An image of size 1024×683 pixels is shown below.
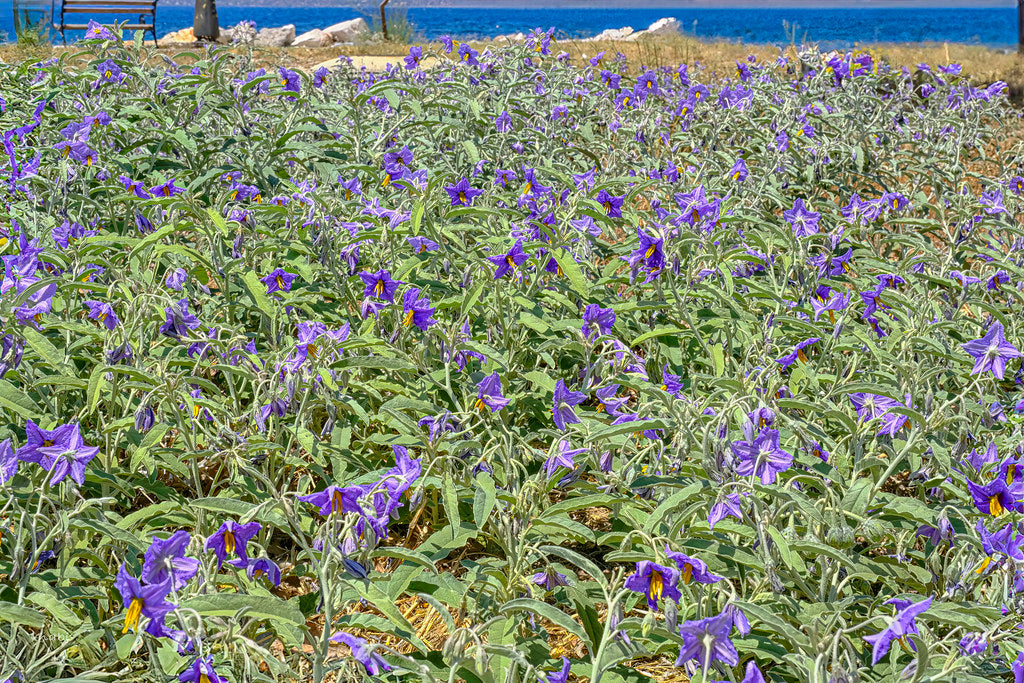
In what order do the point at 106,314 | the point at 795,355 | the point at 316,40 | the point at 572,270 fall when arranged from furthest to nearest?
the point at 316,40 < the point at 572,270 < the point at 795,355 < the point at 106,314

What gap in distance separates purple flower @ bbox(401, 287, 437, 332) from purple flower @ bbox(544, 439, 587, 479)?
60 centimetres

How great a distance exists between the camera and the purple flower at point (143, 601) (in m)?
1.14

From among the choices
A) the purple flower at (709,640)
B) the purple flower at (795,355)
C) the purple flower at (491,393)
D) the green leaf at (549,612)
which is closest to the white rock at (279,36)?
the purple flower at (795,355)

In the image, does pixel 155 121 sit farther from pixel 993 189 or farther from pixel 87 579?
pixel 993 189

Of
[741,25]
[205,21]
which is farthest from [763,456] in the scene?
[741,25]

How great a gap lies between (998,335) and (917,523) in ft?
1.50

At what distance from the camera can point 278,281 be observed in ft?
8.45

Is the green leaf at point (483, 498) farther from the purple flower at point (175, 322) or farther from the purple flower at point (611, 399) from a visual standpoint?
the purple flower at point (175, 322)

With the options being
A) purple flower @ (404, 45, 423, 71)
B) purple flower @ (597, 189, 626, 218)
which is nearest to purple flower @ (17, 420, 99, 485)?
purple flower @ (597, 189, 626, 218)

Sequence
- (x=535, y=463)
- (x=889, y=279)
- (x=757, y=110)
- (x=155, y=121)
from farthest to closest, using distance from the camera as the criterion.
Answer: (x=757, y=110) < (x=155, y=121) < (x=889, y=279) < (x=535, y=463)

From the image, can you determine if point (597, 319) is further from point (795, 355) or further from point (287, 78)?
point (287, 78)

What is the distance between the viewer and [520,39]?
556 centimetres

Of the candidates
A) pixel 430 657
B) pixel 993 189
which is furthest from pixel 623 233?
pixel 430 657

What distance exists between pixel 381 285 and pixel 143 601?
3.99ft
